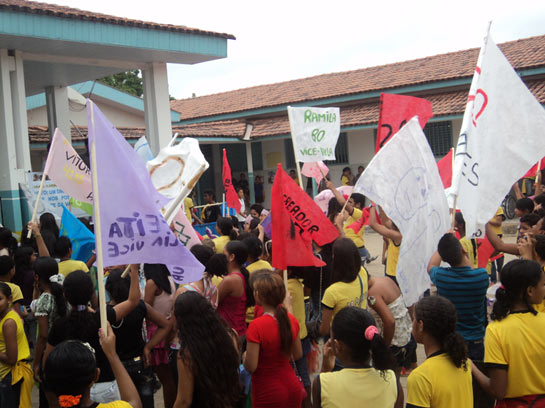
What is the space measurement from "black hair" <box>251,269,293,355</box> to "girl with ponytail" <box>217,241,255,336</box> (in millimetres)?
806

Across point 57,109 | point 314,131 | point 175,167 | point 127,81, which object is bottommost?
point 175,167

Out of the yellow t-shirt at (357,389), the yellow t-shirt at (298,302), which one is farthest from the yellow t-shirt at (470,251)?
the yellow t-shirt at (357,389)

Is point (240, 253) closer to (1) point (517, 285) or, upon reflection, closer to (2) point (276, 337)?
(2) point (276, 337)

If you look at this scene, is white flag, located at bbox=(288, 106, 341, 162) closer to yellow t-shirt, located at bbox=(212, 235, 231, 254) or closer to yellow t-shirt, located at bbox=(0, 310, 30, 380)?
yellow t-shirt, located at bbox=(212, 235, 231, 254)

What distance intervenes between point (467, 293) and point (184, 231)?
2.61 metres

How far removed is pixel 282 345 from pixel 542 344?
1440 mm

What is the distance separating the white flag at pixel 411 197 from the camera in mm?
3832

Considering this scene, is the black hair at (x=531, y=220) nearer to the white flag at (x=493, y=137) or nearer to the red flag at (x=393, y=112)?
the white flag at (x=493, y=137)

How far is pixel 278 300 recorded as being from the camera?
11.7 feet

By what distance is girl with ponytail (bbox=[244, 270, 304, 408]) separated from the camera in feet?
11.4

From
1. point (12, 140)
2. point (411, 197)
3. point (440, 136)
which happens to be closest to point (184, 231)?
point (411, 197)

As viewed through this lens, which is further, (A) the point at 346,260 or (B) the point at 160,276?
(B) the point at 160,276

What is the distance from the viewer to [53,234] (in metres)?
6.54

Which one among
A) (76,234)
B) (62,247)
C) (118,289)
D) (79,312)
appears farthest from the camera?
(76,234)
